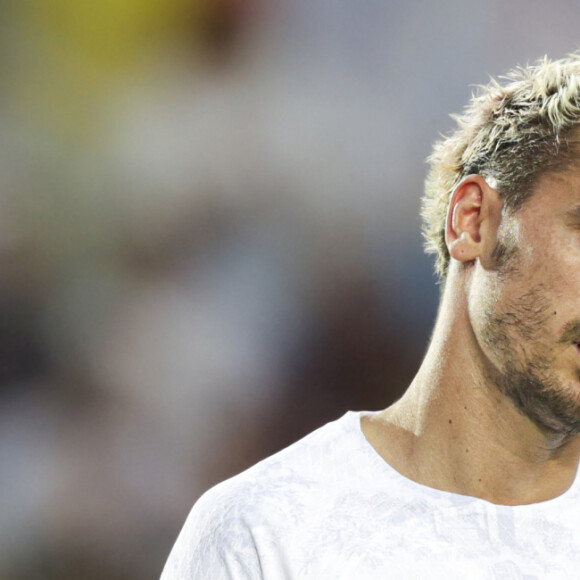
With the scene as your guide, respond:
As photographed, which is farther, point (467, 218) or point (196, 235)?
point (196, 235)

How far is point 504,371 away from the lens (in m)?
1.13

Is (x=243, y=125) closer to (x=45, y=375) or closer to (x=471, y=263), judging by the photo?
(x=45, y=375)

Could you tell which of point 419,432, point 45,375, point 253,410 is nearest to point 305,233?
point 253,410

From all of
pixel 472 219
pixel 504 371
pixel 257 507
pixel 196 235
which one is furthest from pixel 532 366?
pixel 196 235

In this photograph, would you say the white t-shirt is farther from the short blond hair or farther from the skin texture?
the short blond hair

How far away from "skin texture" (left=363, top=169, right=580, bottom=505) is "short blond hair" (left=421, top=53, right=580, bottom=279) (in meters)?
0.03

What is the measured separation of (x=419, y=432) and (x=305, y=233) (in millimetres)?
1674

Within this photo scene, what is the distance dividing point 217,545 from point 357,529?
18 cm

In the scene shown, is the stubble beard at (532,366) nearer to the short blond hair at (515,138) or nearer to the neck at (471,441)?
the neck at (471,441)

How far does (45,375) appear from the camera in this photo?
8.33ft

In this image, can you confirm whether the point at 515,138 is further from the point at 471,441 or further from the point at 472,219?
the point at 471,441

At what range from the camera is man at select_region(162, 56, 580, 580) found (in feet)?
3.46

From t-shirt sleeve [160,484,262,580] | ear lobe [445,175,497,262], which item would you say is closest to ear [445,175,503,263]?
ear lobe [445,175,497,262]

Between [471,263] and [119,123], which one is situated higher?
[119,123]
